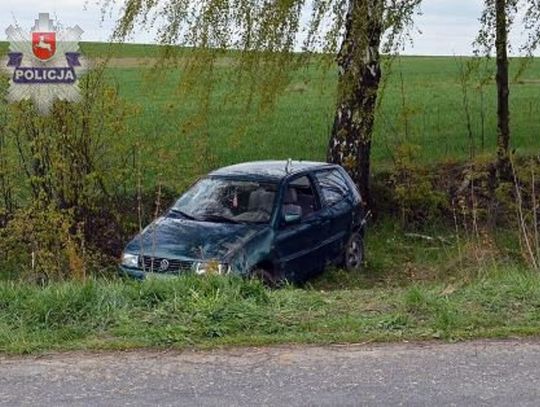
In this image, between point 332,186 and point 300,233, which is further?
point 332,186

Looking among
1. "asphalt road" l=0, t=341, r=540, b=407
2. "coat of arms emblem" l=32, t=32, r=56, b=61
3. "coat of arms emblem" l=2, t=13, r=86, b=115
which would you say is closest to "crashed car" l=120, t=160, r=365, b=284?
"coat of arms emblem" l=2, t=13, r=86, b=115

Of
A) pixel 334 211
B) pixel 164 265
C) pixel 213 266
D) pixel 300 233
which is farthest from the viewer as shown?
pixel 334 211

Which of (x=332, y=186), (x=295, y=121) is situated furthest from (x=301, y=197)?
(x=295, y=121)

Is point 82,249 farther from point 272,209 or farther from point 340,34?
point 340,34

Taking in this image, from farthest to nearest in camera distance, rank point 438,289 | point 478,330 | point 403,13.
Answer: point 403,13 → point 438,289 → point 478,330

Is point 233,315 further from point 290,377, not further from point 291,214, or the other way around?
point 291,214

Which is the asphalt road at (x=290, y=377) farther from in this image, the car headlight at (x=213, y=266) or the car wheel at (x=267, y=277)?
the car wheel at (x=267, y=277)

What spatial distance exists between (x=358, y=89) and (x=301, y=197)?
328cm

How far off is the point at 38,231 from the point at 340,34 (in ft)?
16.4

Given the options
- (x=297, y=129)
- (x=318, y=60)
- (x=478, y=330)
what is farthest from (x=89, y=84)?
(x=297, y=129)

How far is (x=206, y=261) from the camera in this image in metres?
Result: 8.02

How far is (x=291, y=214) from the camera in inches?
362

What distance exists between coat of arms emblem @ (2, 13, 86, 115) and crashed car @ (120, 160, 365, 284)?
2.47 metres

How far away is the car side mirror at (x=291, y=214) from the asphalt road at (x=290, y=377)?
172 inches
